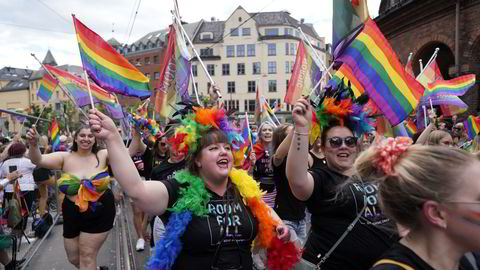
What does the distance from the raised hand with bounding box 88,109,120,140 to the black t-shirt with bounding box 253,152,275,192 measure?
3682 millimetres

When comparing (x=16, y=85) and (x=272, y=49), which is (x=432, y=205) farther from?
(x=16, y=85)

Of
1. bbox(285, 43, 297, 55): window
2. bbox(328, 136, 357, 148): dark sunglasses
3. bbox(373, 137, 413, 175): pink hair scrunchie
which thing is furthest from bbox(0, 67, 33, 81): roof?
bbox(373, 137, 413, 175): pink hair scrunchie

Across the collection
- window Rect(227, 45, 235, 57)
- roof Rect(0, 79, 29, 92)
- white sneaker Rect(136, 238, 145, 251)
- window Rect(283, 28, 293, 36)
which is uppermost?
window Rect(283, 28, 293, 36)

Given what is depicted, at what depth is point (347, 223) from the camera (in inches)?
110

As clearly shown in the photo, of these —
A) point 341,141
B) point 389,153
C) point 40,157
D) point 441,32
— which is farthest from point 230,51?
point 389,153

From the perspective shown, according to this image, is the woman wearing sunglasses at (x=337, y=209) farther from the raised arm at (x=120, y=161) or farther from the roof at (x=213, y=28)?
the roof at (x=213, y=28)

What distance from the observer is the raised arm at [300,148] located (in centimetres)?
264

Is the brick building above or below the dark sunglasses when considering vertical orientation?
above

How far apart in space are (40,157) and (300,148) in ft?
11.0

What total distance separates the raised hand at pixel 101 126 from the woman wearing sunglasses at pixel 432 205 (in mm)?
1453

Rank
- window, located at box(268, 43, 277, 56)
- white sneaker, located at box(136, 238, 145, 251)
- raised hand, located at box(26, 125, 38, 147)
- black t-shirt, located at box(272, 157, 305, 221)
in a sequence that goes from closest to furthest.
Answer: raised hand, located at box(26, 125, 38, 147) < black t-shirt, located at box(272, 157, 305, 221) < white sneaker, located at box(136, 238, 145, 251) < window, located at box(268, 43, 277, 56)

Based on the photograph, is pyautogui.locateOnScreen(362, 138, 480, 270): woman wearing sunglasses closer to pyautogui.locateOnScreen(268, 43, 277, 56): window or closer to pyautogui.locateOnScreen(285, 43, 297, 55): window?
pyautogui.locateOnScreen(268, 43, 277, 56): window

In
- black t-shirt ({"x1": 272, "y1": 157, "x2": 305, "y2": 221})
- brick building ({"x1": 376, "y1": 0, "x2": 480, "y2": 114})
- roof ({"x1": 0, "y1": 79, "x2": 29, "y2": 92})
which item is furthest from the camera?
roof ({"x1": 0, "y1": 79, "x2": 29, "y2": 92})

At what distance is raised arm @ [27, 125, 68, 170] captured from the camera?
4619 millimetres
